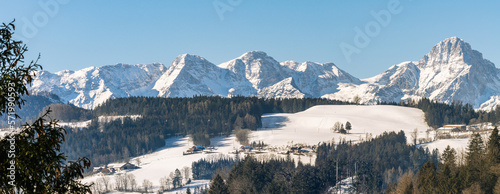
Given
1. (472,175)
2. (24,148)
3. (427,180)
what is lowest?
(427,180)

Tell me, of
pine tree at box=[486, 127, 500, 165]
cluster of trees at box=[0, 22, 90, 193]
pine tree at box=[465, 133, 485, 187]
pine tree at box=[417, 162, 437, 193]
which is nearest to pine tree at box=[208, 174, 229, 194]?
pine tree at box=[417, 162, 437, 193]

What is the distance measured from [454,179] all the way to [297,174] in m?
60.3

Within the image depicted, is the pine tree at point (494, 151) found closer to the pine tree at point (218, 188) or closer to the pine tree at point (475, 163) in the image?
the pine tree at point (475, 163)

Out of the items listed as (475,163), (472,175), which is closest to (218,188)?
(475,163)

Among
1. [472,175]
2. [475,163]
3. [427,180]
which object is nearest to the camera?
[472,175]

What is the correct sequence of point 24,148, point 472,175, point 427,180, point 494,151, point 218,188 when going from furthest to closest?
point 218,188, point 427,180, point 472,175, point 494,151, point 24,148

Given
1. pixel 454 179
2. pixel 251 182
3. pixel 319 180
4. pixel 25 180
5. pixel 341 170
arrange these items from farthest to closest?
pixel 341 170, pixel 319 180, pixel 251 182, pixel 454 179, pixel 25 180

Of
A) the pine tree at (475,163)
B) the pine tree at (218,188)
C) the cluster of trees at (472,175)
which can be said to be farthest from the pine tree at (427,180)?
the pine tree at (218,188)

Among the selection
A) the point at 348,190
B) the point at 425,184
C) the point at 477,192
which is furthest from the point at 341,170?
the point at 477,192

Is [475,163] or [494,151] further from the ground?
[494,151]

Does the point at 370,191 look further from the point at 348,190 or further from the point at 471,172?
the point at 471,172

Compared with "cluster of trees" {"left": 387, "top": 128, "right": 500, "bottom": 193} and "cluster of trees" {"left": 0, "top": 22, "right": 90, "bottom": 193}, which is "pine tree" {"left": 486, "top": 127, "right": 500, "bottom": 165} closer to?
"cluster of trees" {"left": 387, "top": 128, "right": 500, "bottom": 193}

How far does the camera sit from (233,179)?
162750 mm

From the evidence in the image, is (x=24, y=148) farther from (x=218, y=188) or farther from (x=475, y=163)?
(x=218, y=188)
